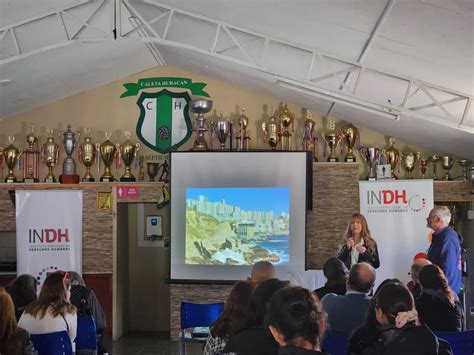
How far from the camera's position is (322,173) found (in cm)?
838

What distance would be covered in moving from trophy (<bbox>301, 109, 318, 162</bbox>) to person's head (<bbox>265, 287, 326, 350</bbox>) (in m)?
6.36

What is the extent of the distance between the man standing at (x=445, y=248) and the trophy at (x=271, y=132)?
10.5ft

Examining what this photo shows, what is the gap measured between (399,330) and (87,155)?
637 centimetres

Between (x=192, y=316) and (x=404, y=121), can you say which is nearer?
(x=192, y=316)

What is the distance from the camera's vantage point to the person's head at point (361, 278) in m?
3.88

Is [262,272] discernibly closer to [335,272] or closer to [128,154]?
[335,272]

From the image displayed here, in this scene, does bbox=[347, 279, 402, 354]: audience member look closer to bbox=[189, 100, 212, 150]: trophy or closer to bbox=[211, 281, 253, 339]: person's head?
bbox=[211, 281, 253, 339]: person's head

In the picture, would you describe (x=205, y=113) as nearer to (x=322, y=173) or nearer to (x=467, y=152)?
(x=322, y=173)

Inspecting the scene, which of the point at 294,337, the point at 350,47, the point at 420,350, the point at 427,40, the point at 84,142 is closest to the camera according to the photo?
the point at 294,337

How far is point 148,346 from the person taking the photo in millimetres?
8109

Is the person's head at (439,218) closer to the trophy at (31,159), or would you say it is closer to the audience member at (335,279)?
the audience member at (335,279)

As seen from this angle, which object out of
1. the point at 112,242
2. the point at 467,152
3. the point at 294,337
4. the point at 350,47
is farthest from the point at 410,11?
the point at 112,242

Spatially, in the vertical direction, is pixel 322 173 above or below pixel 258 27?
below

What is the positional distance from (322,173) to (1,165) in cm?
411
